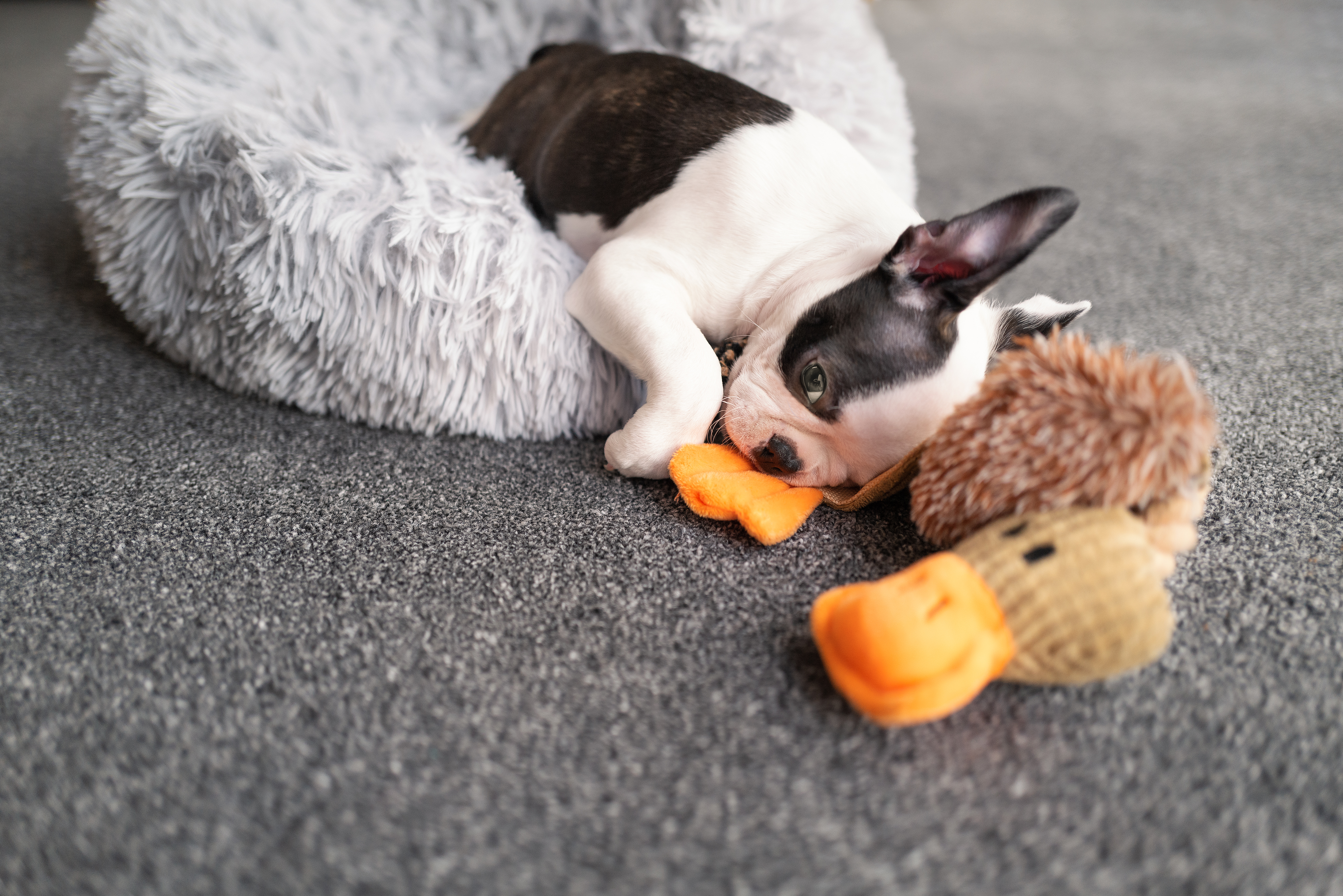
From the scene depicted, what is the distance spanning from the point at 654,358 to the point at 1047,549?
0.60 m

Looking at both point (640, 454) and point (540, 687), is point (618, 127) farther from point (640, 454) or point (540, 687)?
point (540, 687)

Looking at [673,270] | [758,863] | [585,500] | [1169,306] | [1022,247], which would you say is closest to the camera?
[758,863]

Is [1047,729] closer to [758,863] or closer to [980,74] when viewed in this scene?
[758,863]

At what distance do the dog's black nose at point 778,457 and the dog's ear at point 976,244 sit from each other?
272 mm

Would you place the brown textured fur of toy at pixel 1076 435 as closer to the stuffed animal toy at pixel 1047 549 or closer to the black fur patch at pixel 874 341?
the stuffed animal toy at pixel 1047 549

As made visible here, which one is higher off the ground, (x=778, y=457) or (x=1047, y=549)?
(x=1047, y=549)

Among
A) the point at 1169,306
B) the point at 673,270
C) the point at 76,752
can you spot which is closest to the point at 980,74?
the point at 1169,306

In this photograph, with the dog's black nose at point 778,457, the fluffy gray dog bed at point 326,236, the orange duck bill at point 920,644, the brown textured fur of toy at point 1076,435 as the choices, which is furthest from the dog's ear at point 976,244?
the fluffy gray dog bed at point 326,236

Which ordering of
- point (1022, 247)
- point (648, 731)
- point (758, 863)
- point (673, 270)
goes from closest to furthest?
point (758, 863)
point (648, 731)
point (1022, 247)
point (673, 270)

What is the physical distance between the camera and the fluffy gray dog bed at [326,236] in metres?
1.33

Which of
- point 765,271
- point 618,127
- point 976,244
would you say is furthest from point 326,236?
point 976,244

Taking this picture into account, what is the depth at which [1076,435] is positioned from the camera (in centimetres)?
88

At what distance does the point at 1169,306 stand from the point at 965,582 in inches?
51.2

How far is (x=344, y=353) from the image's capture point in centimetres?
136
